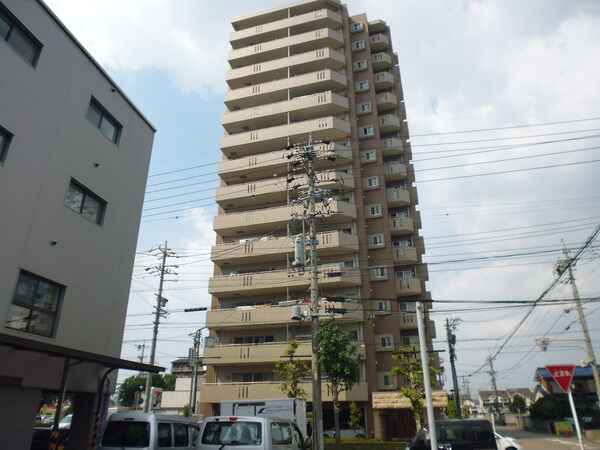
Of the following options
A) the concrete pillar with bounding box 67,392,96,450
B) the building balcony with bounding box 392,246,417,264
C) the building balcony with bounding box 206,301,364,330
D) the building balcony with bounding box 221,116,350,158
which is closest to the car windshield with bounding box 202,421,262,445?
the concrete pillar with bounding box 67,392,96,450

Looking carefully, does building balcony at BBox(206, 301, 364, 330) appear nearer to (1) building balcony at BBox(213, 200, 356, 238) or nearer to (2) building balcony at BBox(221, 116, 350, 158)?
(1) building balcony at BBox(213, 200, 356, 238)

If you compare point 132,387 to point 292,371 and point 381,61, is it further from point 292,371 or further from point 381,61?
point 381,61

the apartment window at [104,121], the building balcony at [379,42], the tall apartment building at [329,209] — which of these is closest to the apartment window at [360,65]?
the tall apartment building at [329,209]

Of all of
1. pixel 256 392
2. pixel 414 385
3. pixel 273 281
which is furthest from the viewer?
pixel 273 281

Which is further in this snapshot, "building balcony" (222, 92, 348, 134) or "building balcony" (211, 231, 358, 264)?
"building balcony" (222, 92, 348, 134)

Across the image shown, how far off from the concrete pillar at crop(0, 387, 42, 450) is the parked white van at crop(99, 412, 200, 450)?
1939 millimetres

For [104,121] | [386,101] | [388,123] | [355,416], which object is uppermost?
[386,101]

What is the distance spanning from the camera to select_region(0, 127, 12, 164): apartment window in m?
11.3

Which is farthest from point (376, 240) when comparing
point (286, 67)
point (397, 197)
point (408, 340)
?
point (286, 67)

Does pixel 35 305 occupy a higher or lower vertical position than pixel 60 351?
higher

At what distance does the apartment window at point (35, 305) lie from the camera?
11281mm

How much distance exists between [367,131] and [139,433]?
112 feet

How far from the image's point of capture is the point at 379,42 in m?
45.2

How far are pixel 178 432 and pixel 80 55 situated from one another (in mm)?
13470
